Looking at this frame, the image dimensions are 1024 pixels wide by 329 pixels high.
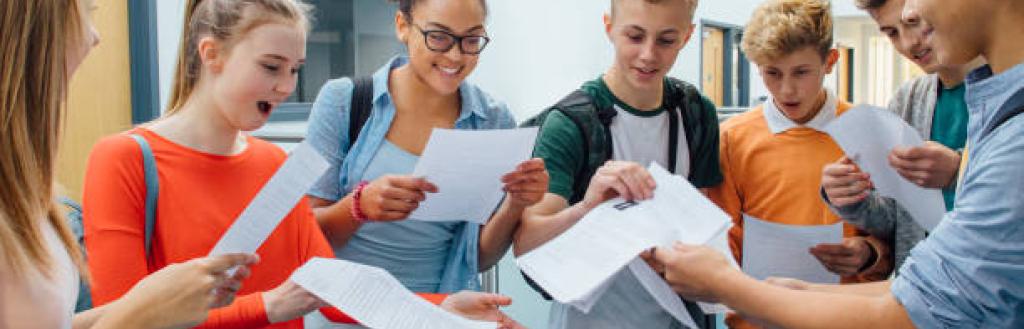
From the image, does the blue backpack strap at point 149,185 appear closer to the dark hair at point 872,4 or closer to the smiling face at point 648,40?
the smiling face at point 648,40

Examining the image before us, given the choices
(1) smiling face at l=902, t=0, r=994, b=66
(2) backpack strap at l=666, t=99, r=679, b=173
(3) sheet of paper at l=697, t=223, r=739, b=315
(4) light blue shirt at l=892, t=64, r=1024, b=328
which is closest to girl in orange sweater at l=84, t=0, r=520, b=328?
(3) sheet of paper at l=697, t=223, r=739, b=315

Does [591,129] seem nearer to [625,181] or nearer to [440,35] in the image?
[625,181]

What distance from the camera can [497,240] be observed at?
1799mm

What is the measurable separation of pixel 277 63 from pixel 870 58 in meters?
14.5

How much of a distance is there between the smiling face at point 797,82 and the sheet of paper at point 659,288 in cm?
70

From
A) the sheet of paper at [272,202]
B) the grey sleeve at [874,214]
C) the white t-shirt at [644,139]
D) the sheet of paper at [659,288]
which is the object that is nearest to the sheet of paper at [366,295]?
the sheet of paper at [272,202]

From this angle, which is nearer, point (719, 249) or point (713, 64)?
point (719, 249)

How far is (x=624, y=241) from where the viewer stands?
4.82ft

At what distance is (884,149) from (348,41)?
3970mm

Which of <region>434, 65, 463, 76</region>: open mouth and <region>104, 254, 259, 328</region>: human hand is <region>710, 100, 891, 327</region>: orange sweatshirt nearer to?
<region>434, 65, 463, 76</region>: open mouth

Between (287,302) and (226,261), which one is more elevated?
(226,261)

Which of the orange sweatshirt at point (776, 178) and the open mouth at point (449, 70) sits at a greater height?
the open mouth at point (449, 70)

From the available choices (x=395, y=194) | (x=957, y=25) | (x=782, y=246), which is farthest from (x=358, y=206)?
(x=957, y=25)

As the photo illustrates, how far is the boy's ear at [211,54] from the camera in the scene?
146 centimetres
